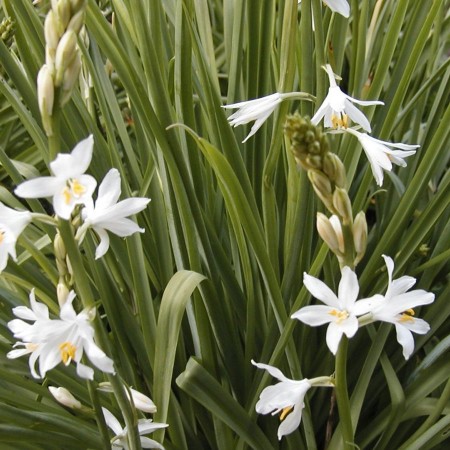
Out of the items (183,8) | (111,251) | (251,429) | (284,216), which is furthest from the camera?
(284,216)

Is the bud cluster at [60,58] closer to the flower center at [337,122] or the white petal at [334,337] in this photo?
the white petal at [334,337]

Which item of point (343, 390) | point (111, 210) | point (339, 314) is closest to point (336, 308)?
point (339, 314)

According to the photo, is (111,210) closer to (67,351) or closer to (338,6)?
(67,351)

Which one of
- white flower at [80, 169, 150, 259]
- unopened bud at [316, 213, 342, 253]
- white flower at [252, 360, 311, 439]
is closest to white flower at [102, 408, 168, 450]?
white flower at [252, 360, 311, 439]

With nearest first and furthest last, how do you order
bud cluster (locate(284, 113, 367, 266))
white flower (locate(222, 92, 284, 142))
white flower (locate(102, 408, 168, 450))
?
bud cluster (locate(284, 113, 367, 266)), white flower (locate(102, 408, 168, 450)), white flower (locate(222, 92, 284, 142))

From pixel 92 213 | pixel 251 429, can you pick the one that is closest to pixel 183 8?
pixel 92 213

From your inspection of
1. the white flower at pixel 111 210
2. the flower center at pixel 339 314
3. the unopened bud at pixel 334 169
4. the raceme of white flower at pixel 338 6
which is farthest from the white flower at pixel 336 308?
the raceme of white flower at pixel 338 6

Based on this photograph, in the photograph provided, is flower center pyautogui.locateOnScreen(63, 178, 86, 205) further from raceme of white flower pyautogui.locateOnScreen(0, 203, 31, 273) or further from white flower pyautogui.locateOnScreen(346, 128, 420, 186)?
white flower pyautogui.locateOnScreen(346, 128, 420, 186)

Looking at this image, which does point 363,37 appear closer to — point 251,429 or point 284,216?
point 284,216
